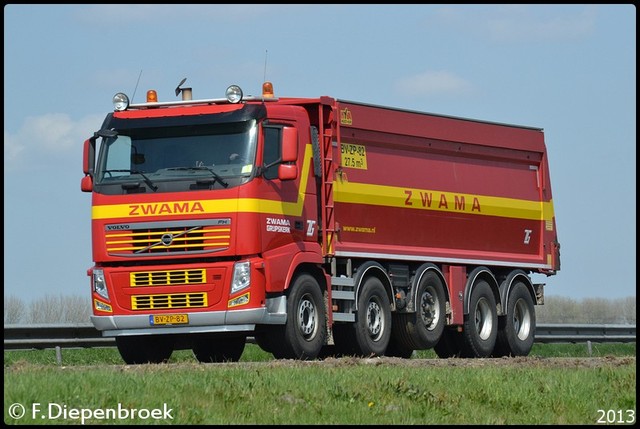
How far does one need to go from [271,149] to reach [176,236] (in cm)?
168

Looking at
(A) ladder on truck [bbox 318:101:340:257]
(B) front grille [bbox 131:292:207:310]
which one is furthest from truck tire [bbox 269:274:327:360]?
(B) front grille [bbox 131:292:207:310]

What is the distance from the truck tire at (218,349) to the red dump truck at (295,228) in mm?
22

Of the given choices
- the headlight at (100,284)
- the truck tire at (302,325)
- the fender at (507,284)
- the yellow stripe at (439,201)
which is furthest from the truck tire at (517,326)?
the headlight at (100,284)

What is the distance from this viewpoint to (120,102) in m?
19.9

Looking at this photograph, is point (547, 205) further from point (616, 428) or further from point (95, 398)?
point (95, 398)

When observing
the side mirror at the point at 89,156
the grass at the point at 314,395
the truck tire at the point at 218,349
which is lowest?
the grass at the point at 314,395

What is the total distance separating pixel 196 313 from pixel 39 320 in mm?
12506

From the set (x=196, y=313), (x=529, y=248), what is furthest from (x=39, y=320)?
(x=196, y=313)

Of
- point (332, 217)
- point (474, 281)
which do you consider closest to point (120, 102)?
point (332, 217)

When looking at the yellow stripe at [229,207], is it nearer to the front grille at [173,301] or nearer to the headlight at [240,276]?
the headlight at [240,276]

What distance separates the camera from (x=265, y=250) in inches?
742

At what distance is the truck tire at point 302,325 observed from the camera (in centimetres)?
1917

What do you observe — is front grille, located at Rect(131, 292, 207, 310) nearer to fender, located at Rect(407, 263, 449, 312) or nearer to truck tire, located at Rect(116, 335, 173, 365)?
truck tire, located at Rect(116, 335, 173, 365)

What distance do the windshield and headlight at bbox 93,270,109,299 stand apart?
1.20 metres
